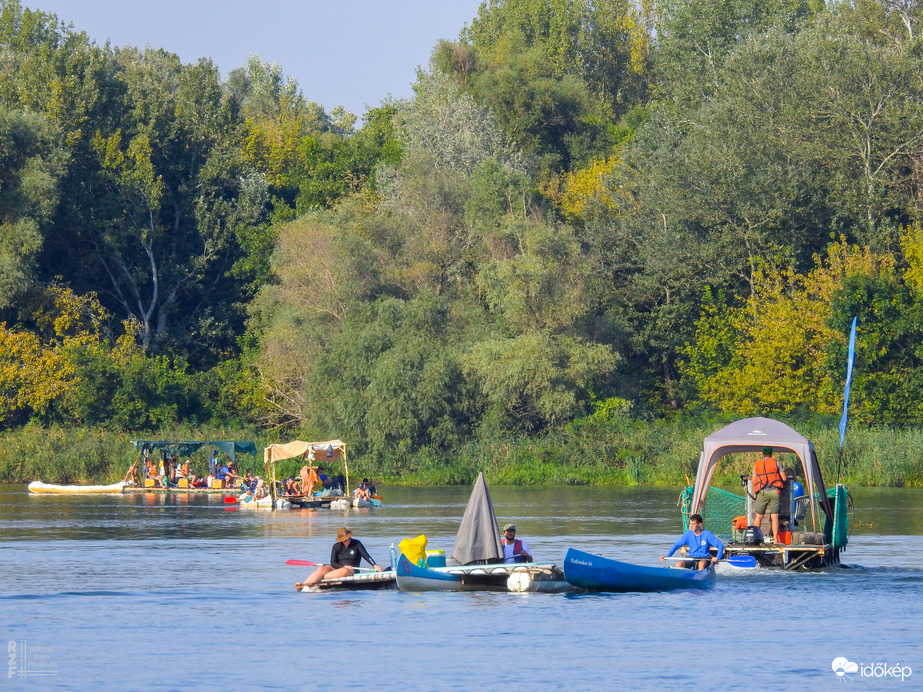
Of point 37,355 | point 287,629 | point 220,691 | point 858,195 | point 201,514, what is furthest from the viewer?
point 37,355

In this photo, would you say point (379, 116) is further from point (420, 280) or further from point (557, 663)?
point (557, 663)

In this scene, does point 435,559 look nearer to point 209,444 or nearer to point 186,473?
point 209,444

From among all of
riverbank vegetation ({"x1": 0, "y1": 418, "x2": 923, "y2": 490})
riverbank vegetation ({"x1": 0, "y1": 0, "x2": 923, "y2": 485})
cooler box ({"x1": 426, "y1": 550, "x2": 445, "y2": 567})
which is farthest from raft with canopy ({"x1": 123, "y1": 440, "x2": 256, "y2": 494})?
cooler box ({"x1": 426, "y1": 550, "x2": 445, "y2": 567})

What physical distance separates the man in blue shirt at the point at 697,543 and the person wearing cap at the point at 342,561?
5916 mm

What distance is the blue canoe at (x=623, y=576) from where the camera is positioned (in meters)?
26.9

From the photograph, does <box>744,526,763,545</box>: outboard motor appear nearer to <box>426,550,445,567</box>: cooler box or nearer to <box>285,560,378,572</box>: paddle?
<box>426,550,445,567</box>: cooler box

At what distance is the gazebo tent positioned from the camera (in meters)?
30.4

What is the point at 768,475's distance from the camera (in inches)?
1188

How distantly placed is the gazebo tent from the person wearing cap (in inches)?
295

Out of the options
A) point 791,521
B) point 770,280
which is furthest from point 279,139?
point 791,521

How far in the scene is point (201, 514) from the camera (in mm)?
50062

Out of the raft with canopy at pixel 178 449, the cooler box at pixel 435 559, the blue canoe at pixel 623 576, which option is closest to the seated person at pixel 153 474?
the raft with canopy at pixel 178 449

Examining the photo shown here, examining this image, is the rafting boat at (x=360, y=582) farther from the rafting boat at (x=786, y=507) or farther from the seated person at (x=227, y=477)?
the seated person at (x=227, y=477)

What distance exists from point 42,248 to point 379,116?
23325 millimetres
